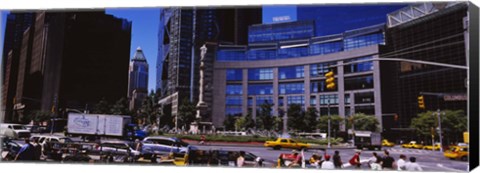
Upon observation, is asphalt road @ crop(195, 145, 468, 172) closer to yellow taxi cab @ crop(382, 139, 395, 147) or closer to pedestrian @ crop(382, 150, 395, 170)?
yellow taxi cab @ crop(382, 139, 395, 147)

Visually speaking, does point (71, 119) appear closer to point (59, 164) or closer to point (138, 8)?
point (59, 164)

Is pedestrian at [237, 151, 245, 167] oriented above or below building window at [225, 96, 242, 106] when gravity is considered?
below

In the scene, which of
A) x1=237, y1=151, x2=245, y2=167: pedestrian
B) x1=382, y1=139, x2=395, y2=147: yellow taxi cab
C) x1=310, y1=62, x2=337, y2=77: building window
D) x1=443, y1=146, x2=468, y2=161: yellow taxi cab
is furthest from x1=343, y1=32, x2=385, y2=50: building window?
x1=237, y1=151, x2=245, y2=167: pedestrian

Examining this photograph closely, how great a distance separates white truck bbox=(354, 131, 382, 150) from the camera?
72.0 ft

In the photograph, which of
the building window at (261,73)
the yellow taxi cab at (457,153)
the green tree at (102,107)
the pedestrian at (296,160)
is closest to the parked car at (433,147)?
the yellow taxi cab at (457,153)

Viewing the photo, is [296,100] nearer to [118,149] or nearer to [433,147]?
[433,147]

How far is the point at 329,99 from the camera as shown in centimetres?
2278

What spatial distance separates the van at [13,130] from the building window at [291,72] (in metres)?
16.5

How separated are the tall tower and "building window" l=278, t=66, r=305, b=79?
8.44 metres

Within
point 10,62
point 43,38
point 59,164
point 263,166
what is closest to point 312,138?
point 263,166

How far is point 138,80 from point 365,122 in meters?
14.2

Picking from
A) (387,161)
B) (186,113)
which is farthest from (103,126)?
(387,161)

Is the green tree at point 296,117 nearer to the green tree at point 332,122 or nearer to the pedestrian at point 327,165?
the green tree at point 332,122

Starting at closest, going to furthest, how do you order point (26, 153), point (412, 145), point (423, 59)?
point (412, 145)
point (26, 153)
point (423, 59)
